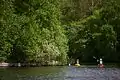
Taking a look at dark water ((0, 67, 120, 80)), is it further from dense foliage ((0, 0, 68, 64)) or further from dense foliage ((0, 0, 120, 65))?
dense foliage ((0, 0, 68, 64))

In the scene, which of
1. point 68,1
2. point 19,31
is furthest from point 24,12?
point 68,1

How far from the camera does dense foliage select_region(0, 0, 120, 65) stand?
53.0 meters

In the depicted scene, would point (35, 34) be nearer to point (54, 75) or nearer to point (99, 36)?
point (54, 75)

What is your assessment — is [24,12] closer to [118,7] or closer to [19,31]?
[19,31]

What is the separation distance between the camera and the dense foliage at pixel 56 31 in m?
53.0

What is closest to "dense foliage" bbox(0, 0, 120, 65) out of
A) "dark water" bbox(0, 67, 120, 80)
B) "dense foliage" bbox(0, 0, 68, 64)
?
"dense foliage" bbox(0, 0, 68, 64)

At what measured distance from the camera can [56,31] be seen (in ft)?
220

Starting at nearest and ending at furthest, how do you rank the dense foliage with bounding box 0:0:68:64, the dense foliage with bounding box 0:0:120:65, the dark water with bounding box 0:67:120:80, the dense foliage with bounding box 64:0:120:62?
the dark water with bounding box 0:67:120:80 → the dense foliage with bounding box 0:0:120:65 → the dense foliage with bounding box 0:0:68:64 → the dense foliage with bounding box 64:0:120:62

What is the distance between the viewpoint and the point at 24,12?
56438mm

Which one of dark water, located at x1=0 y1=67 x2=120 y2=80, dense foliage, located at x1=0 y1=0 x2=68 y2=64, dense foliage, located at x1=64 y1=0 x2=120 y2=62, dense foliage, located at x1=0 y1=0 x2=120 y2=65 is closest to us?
dark water, located at x1=0 y1=67 x2=120 y2=80

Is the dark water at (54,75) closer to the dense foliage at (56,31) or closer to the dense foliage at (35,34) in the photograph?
the dense foliage at (56,31)

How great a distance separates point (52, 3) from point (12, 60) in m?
12.6

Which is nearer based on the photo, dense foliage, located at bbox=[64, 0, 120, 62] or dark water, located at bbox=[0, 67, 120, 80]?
dark water, located at bbox=[0, 67, 120, 80]

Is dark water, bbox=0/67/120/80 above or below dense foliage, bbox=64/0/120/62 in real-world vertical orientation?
below
